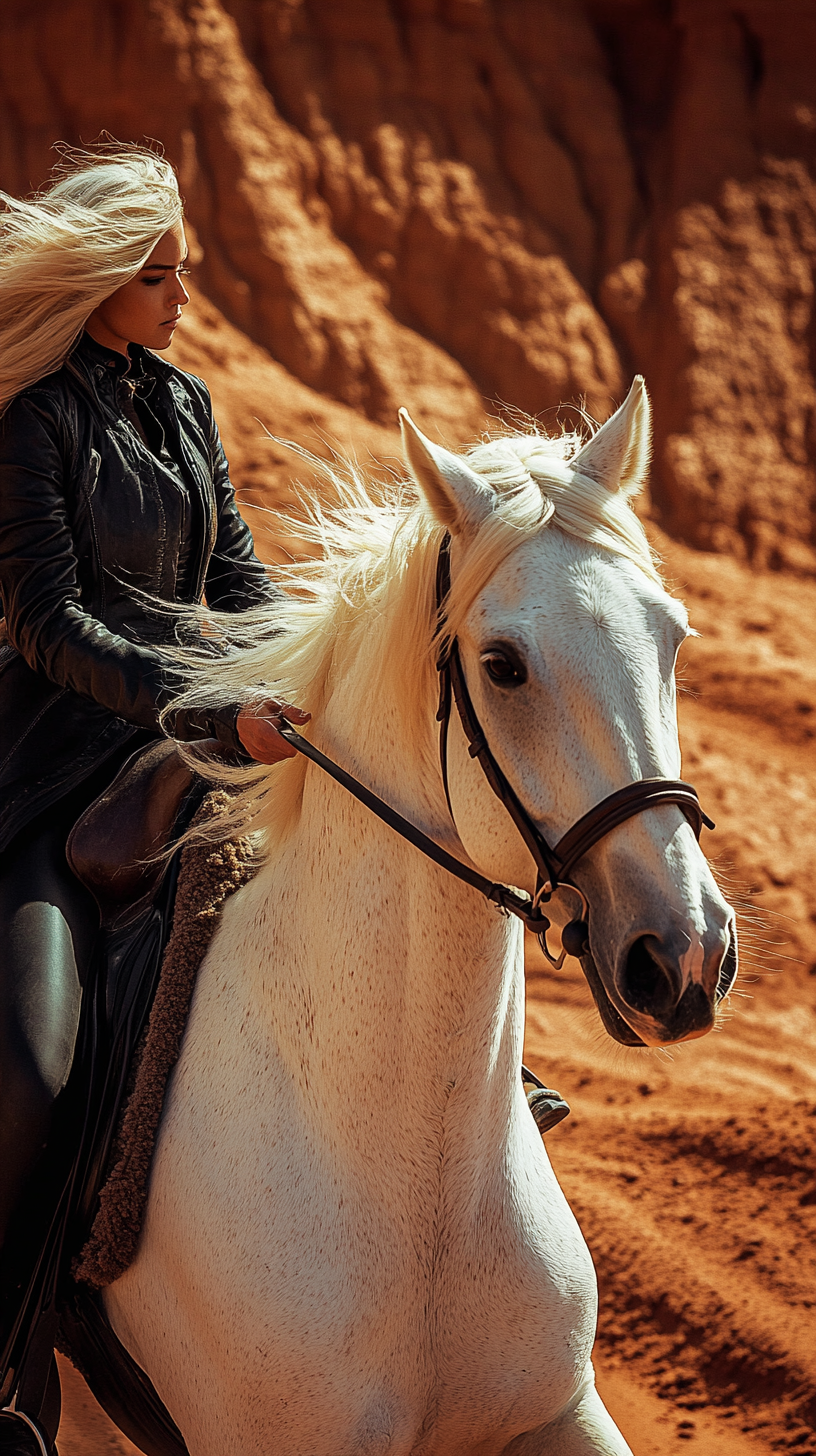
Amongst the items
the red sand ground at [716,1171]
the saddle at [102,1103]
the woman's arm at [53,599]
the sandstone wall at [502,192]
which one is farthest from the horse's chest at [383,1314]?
the sandstone wall at [502,192]

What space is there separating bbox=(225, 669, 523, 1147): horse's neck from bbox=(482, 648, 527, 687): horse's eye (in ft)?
0.77

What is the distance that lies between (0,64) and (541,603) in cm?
1001

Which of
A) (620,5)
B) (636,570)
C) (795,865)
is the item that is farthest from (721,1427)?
(620,5)

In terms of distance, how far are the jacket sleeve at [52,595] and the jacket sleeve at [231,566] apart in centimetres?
61

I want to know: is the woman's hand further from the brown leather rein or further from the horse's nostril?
the horse's nostril

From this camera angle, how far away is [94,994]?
8.29 ft

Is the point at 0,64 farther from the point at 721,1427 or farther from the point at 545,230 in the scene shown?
the point at 721,1427

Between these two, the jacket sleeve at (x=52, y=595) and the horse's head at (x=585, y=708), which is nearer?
the horse's head at (x=585, y=708)

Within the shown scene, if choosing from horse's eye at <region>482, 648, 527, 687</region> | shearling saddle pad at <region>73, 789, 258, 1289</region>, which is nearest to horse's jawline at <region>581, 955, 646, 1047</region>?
horse's eye at <region>482, 648, 527, 687</region>

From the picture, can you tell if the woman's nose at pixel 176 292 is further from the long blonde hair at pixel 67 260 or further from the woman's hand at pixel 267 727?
the woman's hand at pixel 267 727

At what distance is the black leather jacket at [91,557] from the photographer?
8.01 feet

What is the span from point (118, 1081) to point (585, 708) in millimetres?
1316

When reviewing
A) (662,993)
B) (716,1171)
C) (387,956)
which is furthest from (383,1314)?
(716,1171)

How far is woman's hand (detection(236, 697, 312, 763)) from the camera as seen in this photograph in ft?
7.35
